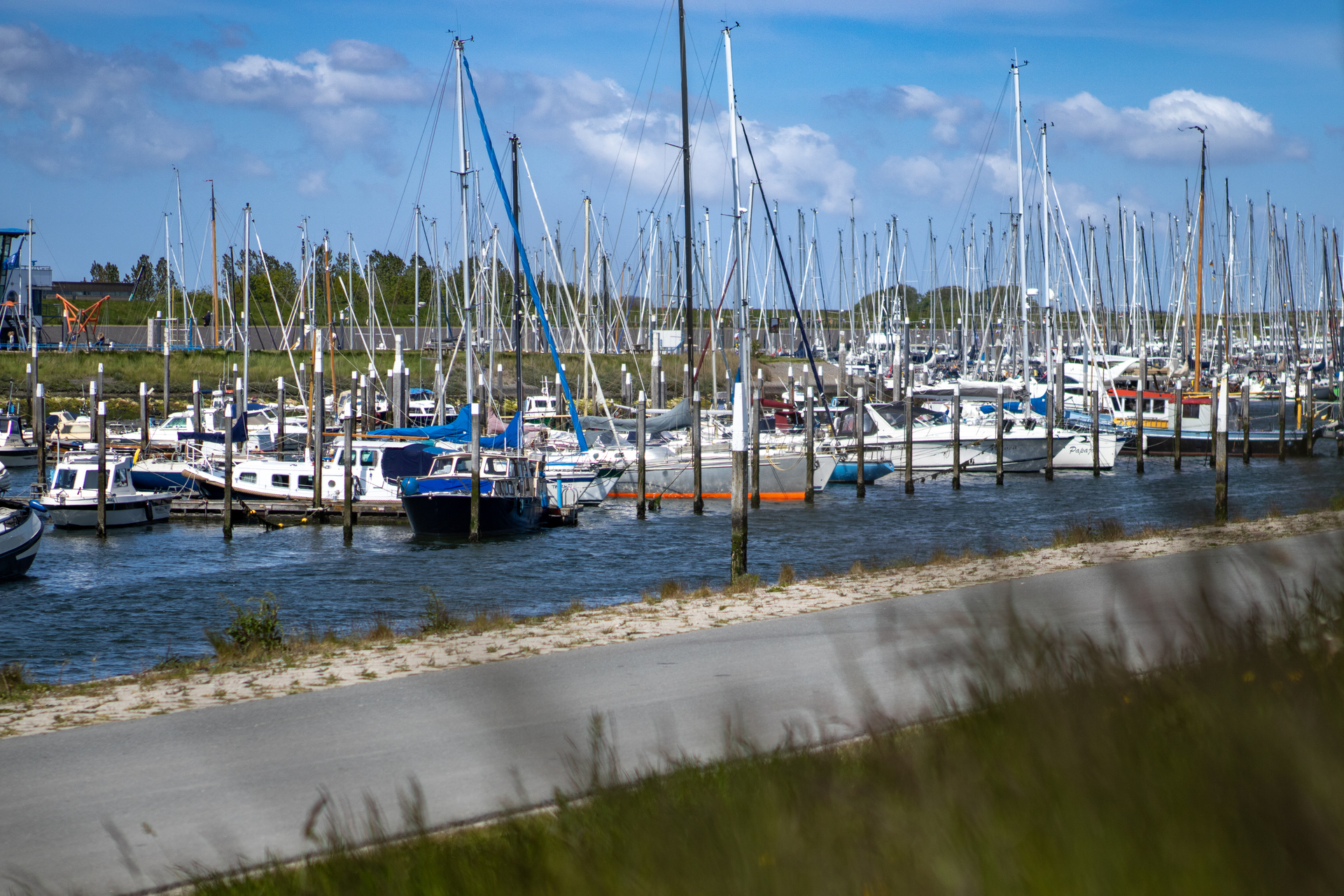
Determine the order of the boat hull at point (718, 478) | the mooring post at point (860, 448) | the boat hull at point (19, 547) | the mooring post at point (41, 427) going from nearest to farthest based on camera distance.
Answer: the boat hull at point (19, 547) → the boat hull at point (718, 478) → the mooring post at point (860, 448) → the mooring post at point (41, 427)

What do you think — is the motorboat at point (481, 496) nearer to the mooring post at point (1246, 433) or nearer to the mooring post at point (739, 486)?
the mooring post at point (739, 486)

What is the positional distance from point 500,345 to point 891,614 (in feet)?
262

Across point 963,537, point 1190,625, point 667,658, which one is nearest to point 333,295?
point 963,537

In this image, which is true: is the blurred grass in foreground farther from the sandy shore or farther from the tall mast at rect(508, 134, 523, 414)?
the tall mast at rect(508, 134, 523, 414)

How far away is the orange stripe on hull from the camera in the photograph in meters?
40.3

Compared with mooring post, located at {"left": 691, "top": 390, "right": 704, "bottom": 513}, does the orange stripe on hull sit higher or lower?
lower

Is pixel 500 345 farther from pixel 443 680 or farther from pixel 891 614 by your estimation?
pixel 891 614

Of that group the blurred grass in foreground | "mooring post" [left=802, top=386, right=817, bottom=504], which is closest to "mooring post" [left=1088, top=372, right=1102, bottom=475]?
"mooring post" [left=802, top=386, right=817, bottom=504]

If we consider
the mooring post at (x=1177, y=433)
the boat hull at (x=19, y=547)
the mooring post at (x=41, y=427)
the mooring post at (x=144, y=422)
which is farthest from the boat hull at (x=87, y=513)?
the mooring post at (x=1177, y=433)

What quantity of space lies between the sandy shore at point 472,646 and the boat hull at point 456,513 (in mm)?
19305

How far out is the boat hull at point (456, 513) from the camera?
107ft

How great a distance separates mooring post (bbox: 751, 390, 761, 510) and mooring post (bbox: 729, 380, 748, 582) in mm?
17627

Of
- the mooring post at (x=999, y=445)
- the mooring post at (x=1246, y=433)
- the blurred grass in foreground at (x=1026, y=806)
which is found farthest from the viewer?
the mooring post at (x=1246, y=433)

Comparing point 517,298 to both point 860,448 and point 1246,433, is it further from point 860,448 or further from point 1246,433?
point 1246,433
